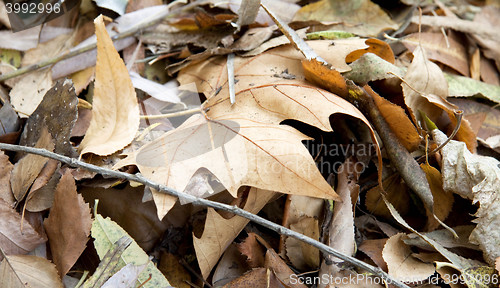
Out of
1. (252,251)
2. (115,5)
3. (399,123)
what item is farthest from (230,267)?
(115,5)

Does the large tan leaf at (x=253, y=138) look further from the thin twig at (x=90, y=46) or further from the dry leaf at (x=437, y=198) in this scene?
the thin twig at (x=90, y=46)

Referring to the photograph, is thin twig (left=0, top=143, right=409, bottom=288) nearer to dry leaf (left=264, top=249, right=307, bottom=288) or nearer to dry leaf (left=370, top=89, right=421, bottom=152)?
dry leaf (left=264, top=249, right=307, bottom=288)

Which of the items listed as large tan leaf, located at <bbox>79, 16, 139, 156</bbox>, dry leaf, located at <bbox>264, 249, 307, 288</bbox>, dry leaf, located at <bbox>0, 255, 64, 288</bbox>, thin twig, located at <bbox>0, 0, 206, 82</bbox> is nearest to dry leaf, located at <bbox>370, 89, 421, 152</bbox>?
dry leaf, located at <bbox>264, 249, 307, 288</bbox>

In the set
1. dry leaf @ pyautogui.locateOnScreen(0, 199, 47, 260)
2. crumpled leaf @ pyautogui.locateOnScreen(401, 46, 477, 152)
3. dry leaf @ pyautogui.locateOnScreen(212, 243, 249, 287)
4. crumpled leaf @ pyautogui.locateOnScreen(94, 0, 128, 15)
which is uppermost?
crumpled leaf @ pyautogui.locateOnScreen(94, 0, 128, 15)

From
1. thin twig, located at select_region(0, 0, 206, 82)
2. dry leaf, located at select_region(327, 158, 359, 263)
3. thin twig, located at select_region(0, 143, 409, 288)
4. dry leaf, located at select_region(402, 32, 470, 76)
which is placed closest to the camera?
thin twig, located at select_region(0, 143, 409, 288)

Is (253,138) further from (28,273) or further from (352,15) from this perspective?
(352,15)

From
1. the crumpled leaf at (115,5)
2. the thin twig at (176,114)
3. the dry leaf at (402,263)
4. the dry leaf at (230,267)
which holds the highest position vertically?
the crumpled leaf at (115,5)

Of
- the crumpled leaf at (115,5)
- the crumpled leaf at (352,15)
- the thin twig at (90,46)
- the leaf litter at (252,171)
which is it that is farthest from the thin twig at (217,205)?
the crumpled leaf at (352,15)
